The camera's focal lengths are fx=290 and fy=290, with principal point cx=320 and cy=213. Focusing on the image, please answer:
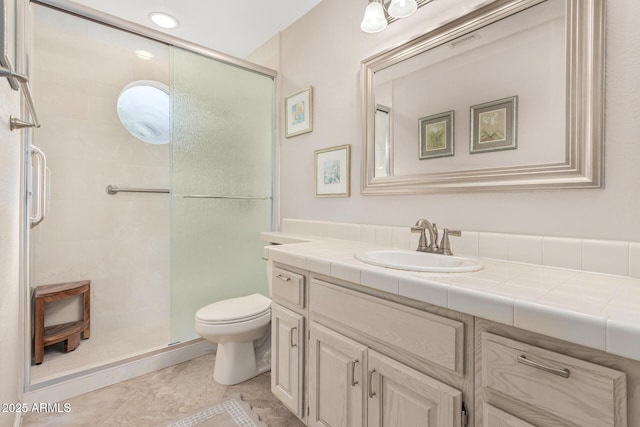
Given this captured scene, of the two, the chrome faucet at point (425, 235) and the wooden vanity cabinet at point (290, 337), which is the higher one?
the chrome faucet at point (425, 235)

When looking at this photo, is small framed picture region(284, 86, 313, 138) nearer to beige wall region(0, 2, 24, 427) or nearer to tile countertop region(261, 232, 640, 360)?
tile countertop region(261, 232, 640, 360)

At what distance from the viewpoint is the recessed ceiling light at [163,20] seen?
209 centimetres

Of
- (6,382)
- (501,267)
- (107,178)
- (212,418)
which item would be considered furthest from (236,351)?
(107,178)

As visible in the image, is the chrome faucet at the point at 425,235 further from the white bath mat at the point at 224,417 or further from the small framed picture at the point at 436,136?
the white bath mat at the point at 224,417

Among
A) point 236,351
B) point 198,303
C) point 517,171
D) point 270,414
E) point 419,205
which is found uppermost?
point 517,171

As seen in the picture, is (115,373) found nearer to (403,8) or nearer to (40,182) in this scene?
(40,182)

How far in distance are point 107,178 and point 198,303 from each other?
49.6 inches

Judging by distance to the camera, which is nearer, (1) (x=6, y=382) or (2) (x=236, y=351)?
(1) (x=6, y=382)

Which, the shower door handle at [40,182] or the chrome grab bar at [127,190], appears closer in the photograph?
the shower door handle at [40,182]

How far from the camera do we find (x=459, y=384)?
755 millimetres

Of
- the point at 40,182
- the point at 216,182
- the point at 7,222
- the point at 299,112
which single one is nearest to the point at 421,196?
the point at 299,112

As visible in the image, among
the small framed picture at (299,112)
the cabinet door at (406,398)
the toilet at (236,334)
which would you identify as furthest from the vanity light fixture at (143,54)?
the cabinet door at (406,398)

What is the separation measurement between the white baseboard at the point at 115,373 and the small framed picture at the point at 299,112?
167cm

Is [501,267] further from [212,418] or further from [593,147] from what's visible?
[212,418]
